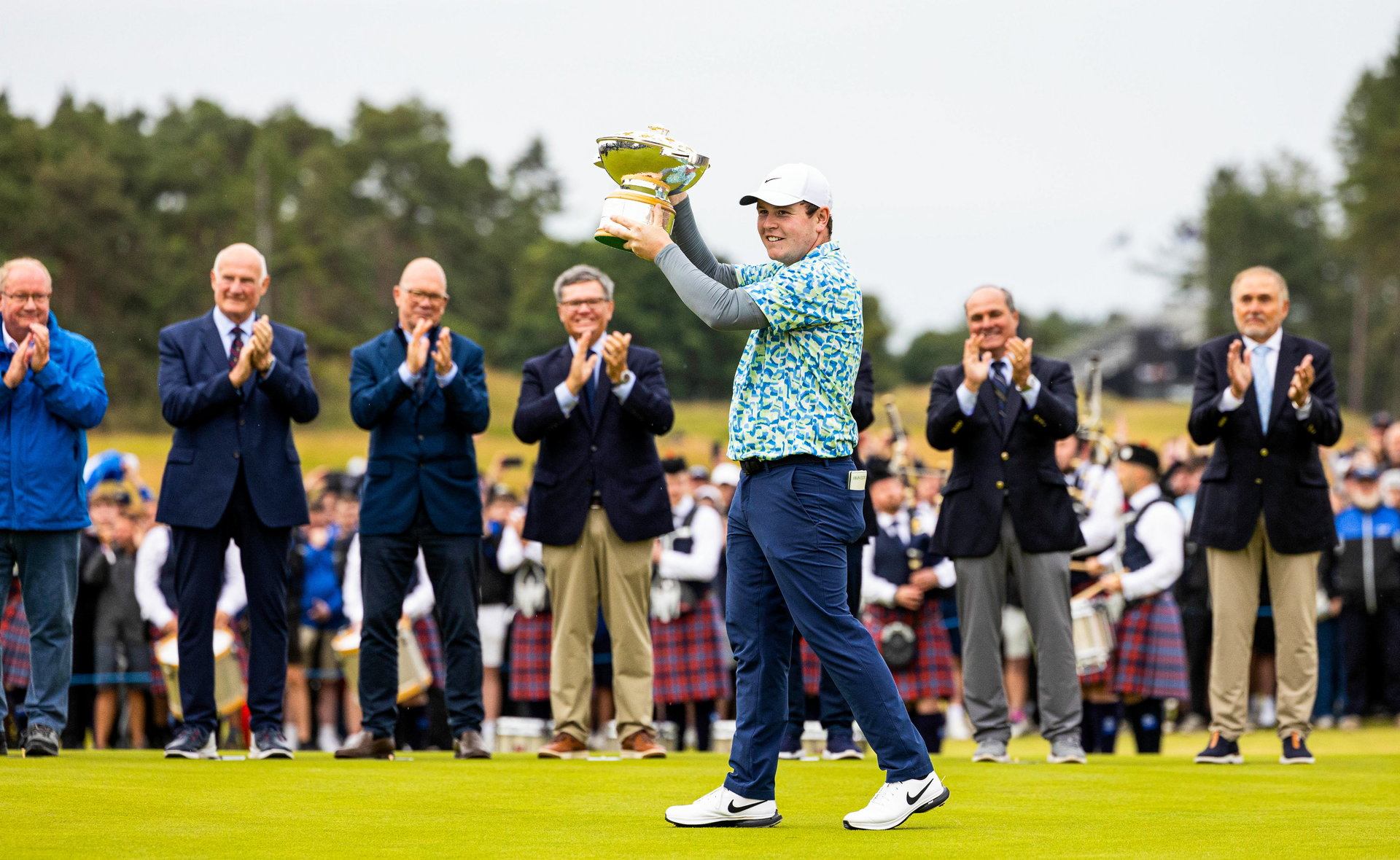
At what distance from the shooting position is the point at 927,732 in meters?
11.7

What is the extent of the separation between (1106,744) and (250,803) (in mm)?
7359

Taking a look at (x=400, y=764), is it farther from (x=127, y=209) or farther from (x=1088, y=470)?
(x=127, y=209)

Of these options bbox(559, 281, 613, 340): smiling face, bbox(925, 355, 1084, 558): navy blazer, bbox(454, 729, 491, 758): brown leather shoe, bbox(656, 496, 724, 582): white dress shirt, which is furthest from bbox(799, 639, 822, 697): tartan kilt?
bbox(559, 281, 613, 340): smiling face

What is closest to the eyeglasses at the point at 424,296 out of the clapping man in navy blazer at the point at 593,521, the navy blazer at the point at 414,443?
the navy blazer at the point at 414,443

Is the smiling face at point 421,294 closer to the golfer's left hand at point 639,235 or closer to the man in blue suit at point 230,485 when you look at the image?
the man in blue suit at point 230,485

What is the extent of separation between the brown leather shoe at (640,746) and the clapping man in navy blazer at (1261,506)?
2.95m

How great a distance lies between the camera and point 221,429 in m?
8.42

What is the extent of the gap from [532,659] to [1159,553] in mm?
4909

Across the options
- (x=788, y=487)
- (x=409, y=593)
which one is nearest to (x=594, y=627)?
(x=788, y=487)

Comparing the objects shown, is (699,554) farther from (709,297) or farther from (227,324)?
(709,297)

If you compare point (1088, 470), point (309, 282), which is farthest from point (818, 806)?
point (309, 282)

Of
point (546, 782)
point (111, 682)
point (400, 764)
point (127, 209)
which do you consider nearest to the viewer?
point (546, 782)

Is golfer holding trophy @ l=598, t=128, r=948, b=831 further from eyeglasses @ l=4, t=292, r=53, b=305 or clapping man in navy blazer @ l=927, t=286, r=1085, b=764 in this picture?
eyeglasses @ l=4, t=292, r=53, b=305

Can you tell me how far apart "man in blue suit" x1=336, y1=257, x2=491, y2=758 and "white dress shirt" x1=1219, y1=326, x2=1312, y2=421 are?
12.8 ft
